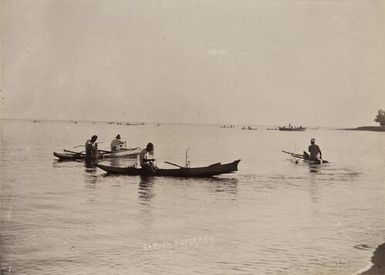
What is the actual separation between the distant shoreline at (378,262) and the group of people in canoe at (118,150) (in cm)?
510

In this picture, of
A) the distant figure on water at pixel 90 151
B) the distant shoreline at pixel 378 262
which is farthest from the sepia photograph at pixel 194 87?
the distant figure on water at pixel 90 151

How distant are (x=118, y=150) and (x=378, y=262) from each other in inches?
395

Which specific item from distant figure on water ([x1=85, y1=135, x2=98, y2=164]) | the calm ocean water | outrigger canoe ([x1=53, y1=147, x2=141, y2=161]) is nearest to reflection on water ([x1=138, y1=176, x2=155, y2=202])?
the calm ocean water

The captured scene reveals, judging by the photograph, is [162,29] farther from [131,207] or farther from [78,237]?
[131,207]

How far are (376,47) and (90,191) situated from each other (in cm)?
566

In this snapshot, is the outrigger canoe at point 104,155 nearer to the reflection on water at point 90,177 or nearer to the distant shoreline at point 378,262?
the reflection on water at point 90,177

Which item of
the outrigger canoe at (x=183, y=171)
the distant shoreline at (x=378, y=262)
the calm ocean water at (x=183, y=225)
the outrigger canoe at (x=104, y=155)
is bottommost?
the distant shoreline at (x=378, y=262)

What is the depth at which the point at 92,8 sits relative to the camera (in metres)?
5.94

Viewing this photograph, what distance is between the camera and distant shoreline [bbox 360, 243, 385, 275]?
5680 mm

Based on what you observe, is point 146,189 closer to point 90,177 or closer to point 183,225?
point 90,177

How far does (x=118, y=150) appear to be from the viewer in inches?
590

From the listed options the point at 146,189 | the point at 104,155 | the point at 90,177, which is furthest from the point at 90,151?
the point at 146,189

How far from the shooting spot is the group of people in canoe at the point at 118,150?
35.4ft

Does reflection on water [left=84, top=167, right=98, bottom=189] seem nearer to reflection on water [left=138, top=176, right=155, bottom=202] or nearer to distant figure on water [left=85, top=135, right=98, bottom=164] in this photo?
distant figure on water [left=85, top=135, right=98, bottom=164]
